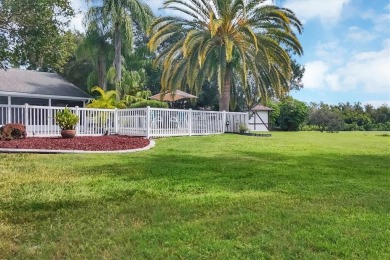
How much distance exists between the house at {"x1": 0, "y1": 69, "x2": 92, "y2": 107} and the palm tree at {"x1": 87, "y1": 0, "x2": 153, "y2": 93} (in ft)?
12.7

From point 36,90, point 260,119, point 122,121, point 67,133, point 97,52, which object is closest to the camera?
point 67,133

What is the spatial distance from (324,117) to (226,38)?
25332mm

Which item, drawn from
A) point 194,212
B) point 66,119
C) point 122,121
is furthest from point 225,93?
point 194,212

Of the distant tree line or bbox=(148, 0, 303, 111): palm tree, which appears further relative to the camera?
the distant tree line

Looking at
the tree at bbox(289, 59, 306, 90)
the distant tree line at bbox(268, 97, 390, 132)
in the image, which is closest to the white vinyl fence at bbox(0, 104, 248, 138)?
the distant tree line at bbox(268, 97, 390, 132)

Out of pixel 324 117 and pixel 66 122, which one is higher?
pixel 324 117

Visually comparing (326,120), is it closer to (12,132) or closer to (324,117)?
(324,117)

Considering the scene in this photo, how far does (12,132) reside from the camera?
38.3 ft

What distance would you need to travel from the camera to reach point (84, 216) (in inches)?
146

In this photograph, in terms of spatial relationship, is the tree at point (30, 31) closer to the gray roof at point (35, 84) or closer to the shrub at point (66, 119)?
the shrub at point (66, 119)

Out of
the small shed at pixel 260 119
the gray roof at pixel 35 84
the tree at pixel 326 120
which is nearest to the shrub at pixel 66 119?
the gray roof at pixel 35 84

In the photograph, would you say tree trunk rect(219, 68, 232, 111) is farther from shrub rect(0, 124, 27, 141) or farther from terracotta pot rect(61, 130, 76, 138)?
shrub rect(0, 124, 27, 141)

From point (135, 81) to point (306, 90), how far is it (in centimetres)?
2499

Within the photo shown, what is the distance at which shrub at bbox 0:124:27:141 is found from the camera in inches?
447
